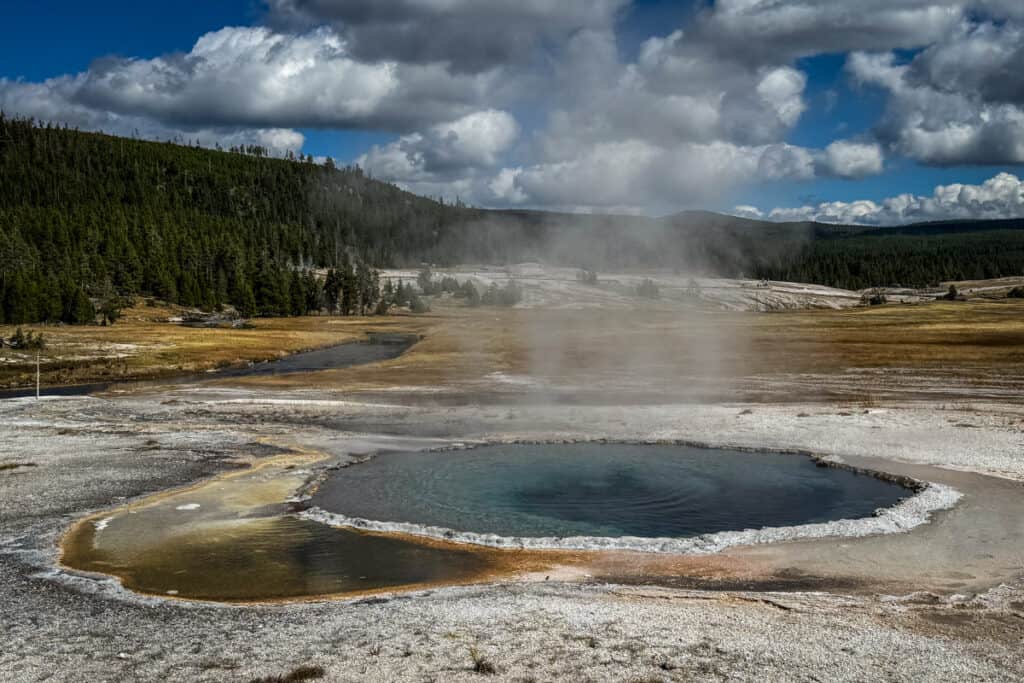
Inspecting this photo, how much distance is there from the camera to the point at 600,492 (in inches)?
787

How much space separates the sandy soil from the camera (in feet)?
32.1

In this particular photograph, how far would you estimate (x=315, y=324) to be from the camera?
95.4 metres

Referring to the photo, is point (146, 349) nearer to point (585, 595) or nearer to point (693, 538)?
point (693, 538)

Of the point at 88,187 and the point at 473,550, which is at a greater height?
the point at 88,187

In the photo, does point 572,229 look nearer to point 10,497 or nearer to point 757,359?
point 10,497

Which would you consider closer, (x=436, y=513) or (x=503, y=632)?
(x=503, y=632)

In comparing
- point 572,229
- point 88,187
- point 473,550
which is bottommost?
point 473,550

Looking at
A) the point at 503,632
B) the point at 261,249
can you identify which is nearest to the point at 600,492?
the point at 503,632

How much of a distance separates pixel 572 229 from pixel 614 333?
147 feet

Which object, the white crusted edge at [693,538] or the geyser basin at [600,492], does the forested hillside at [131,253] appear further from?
the white crusted edge at [693,538]

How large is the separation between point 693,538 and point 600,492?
185 inches

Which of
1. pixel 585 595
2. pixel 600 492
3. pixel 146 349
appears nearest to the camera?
pixel 585 595

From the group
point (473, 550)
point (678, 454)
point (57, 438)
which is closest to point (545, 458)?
point (678, 454)

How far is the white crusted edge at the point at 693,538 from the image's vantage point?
15117 millimetres
